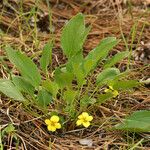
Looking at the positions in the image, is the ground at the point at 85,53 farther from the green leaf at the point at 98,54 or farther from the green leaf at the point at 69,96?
the green leaf at the point at 98,54

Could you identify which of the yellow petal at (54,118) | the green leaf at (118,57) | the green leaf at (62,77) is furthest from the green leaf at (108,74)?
the yellow petal at (54,118)

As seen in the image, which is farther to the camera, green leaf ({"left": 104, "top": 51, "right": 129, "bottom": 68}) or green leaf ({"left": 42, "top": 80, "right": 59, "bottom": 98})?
green leaf ({"left": 104, "top": 51, "right": 129, "bottom": 68})

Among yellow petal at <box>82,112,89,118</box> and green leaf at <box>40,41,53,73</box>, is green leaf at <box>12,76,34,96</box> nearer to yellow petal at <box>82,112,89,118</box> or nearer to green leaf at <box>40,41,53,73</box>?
green leaf at <box>40,41,53,73</box>

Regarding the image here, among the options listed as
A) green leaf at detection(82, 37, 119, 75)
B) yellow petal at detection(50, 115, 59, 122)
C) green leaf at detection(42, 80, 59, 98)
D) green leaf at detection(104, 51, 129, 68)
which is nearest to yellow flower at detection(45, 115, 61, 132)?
yellow petal at detection(50, 115, 59, 122)

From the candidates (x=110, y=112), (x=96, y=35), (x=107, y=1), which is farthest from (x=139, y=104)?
(x=107, y=1)

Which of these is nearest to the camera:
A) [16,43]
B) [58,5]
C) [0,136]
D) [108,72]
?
[0,136]

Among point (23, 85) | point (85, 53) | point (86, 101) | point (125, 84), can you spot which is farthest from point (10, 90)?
point (85, 53)

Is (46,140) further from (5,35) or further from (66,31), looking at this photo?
(5,35)

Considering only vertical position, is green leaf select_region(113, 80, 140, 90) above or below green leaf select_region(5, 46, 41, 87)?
below
